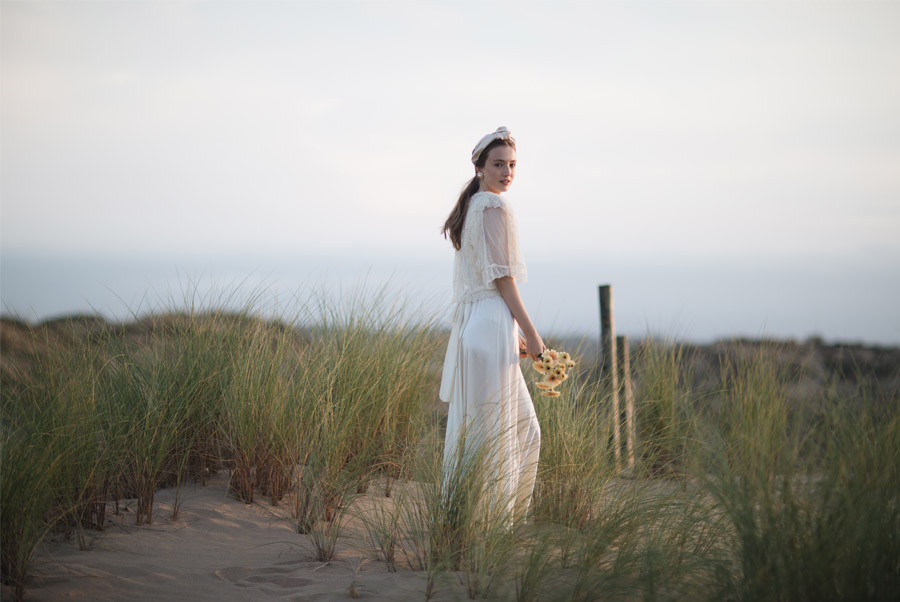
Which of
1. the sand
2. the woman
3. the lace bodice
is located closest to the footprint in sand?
the sand

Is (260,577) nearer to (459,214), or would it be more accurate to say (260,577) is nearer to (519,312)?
(519,312)

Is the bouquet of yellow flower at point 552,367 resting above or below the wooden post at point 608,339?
below

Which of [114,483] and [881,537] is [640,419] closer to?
[881,537]

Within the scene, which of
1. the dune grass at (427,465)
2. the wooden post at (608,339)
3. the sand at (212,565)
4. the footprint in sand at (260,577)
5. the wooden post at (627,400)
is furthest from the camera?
the wooden post at (608,339)

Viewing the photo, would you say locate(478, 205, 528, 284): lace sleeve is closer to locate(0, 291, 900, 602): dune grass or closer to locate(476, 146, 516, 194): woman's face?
locate(476, 146, 516, 194): woman's face

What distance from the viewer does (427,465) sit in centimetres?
325

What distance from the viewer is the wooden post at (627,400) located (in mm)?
4412

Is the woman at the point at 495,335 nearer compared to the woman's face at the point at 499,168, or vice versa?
the woman at the point at 495,335

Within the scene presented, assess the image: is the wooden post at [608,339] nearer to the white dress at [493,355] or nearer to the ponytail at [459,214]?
the white dress at [493,355]

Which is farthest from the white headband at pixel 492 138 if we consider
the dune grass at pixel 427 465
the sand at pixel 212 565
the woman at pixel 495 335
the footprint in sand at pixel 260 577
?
the footprint in sand at pixel 260 577

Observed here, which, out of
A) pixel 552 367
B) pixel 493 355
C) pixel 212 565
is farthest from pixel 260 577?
pixel 552 367

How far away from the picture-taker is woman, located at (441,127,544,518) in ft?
11.0

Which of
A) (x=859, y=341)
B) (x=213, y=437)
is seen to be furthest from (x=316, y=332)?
(x=859, y=341)

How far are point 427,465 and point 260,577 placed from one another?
0.93 metres
